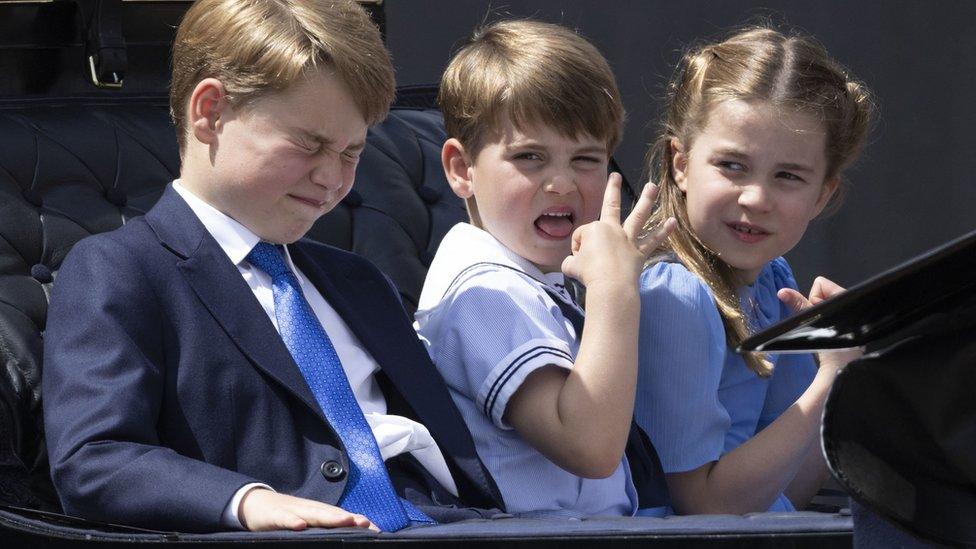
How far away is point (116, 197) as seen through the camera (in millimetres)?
2051

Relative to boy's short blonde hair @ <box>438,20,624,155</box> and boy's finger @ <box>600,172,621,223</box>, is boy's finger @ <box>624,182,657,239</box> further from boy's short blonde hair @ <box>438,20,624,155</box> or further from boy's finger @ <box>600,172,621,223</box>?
boy's short blonde hair @ <box>438,20,624,155</box>

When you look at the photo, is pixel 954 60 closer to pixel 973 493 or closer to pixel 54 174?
pixel 54 174

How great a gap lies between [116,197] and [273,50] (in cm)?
48

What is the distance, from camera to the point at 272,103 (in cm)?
170

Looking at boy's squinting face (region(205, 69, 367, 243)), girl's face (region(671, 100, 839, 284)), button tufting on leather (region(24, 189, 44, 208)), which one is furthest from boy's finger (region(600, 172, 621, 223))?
button tufting on leather (region(24, 189, 44, 208))

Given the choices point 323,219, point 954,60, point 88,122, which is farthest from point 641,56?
point 88,122

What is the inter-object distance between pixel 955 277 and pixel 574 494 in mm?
908

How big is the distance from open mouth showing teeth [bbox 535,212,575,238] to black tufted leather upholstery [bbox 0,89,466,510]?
33cm

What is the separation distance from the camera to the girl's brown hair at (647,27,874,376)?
2014 mm

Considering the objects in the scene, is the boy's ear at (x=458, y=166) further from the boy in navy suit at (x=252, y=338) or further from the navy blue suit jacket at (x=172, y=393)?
the navy blue suit jacket at (x=172, y=393)

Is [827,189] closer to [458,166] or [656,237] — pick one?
[656,237]

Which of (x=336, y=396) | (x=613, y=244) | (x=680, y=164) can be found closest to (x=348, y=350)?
(x=336, y=396)

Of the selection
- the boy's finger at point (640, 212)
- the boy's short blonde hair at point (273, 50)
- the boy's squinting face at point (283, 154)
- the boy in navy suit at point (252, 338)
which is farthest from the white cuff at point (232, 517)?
the boy's finger at point (640, 212)

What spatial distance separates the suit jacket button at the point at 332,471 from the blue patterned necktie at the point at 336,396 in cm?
2
